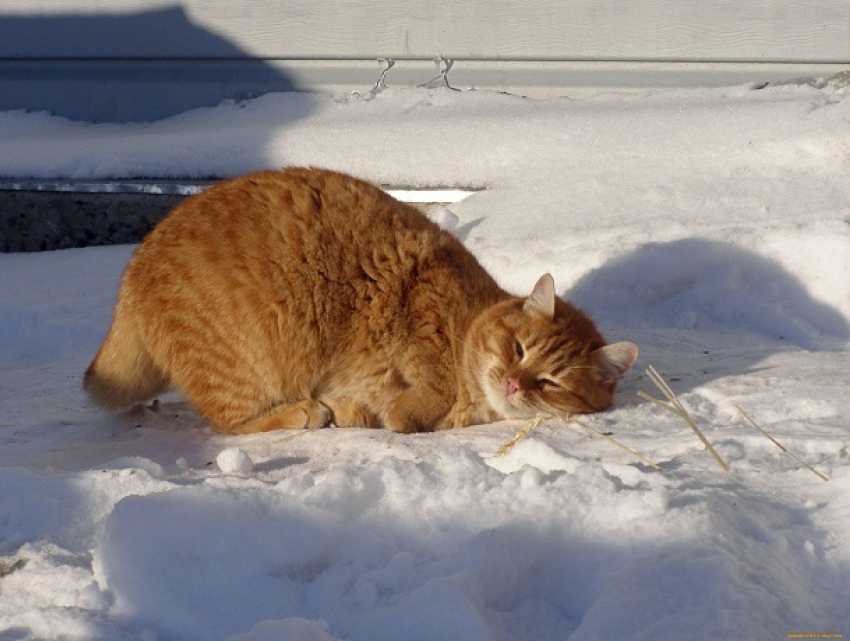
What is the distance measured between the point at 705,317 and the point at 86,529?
9.69 ft

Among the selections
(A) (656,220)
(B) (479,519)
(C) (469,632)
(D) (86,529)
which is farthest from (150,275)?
(A) (656,220)

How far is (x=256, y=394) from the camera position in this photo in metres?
3.63

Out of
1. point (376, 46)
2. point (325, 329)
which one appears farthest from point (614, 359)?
point (376, 46)

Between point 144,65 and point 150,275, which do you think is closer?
point 150,275

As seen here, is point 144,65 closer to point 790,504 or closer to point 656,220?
point 656,220

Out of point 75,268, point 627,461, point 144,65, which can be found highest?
point 144,65

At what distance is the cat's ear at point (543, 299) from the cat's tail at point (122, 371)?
1.34 meters

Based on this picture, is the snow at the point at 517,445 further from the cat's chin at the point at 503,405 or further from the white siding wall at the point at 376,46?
the white siding wall at the point at 376,46

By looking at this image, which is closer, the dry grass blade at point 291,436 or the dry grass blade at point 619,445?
the dry grass blade at point 619,445

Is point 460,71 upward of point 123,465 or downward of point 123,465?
upward

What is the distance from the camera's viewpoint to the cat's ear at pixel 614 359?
3.62 m

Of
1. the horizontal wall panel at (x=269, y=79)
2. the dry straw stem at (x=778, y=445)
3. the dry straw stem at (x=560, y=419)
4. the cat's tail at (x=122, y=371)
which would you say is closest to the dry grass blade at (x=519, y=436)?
the dry straw stem at (x=560, y=419)

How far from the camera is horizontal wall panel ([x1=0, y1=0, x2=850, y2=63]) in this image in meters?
6.46

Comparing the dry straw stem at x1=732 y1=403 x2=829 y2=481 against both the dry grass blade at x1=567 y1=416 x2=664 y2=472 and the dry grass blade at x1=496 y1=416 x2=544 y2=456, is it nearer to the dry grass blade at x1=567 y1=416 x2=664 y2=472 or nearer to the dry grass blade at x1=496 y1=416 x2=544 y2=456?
the dry grass blade at x1=567 y1=416 x2=664 y2=472
